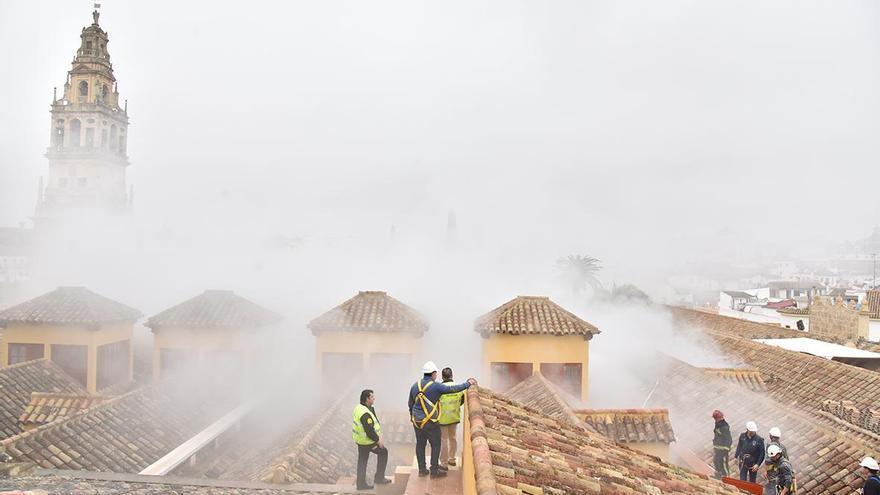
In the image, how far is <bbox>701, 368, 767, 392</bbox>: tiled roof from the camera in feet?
62.6

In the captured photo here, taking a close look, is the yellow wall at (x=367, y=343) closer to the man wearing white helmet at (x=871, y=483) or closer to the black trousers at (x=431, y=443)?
the black trousers at (x=431, y=443)

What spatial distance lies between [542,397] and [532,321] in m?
4.40

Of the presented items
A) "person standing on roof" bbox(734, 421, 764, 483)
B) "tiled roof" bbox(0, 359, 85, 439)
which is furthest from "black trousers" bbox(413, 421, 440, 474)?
"tiled roof" bbox(0, 359, 85, 439)

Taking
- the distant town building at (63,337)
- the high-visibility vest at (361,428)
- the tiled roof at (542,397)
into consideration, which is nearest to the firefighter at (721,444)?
the tiled roof at (542,397)

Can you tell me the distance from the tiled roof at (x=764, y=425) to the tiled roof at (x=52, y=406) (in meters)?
14.4

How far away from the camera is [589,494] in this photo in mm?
5766

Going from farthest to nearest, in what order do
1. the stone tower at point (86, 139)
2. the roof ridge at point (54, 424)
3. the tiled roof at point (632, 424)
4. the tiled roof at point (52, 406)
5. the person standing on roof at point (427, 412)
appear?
the stone tower at point (86, 139) → the tiled roof at point (52, 406) → the tiled roof at point (632, 424) → the roof ridge at point (54, 424) → the person standing on roof at point (427, 412)

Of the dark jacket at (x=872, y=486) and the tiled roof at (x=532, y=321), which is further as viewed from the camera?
the tiled roof at (x=532, y=321)

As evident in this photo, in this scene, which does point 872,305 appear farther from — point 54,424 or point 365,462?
point 54,424

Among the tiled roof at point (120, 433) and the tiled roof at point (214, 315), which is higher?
the tiled roof at point (214, 315)

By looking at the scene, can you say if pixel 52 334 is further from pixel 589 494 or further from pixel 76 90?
pixel 76 90

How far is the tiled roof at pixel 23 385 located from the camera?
15756 millimetres

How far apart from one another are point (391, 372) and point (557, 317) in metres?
5.38

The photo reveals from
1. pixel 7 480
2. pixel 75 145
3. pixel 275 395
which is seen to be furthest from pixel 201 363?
pixel 75 145
